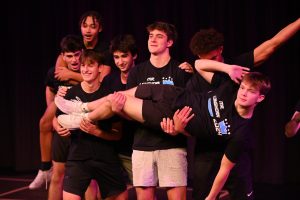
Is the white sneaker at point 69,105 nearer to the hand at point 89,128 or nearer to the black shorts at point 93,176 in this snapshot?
the hand at point 89,128

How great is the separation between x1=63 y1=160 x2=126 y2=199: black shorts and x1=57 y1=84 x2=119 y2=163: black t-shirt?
0.16ft

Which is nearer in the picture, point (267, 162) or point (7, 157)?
point (267, 162)

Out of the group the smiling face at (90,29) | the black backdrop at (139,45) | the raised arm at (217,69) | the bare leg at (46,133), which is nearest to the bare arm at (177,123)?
the raised arm at (217,69)

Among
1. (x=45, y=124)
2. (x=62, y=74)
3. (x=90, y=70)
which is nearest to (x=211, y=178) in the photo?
(x=90, y=70)

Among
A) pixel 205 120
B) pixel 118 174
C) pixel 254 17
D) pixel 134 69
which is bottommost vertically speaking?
pixel 118 174

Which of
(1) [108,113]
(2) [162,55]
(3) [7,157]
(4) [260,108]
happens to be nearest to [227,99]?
(2) [162,55]

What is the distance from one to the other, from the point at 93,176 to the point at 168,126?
77cm

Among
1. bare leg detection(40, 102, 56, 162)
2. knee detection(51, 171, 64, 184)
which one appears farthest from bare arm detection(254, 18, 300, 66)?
bare leg detection(40, 102, 56, 162)

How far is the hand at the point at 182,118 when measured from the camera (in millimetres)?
4332

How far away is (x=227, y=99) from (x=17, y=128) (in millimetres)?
4399

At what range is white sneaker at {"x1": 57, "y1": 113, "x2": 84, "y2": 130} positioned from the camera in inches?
182

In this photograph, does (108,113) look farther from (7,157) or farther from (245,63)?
(7,157)

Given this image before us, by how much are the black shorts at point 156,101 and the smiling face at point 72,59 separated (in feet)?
2.87

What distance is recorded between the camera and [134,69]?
4648 mm
